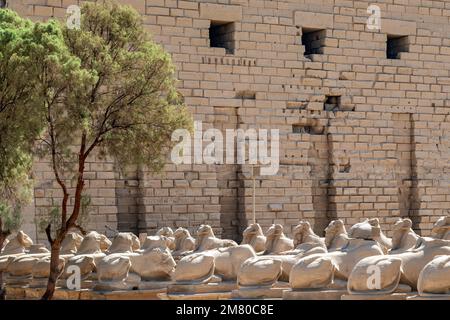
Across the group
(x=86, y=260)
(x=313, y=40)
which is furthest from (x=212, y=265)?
(x=313, y=40)

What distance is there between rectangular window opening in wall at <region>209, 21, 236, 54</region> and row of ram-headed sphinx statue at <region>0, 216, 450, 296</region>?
261 inches

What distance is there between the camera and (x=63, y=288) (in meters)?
17.6

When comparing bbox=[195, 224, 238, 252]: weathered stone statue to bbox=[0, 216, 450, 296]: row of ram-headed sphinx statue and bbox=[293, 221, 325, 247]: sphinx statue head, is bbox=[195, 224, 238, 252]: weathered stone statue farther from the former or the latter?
bbox=[293, 221, 325, 247]: sphinx statue head

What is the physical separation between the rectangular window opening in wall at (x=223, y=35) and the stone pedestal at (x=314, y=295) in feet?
44.6

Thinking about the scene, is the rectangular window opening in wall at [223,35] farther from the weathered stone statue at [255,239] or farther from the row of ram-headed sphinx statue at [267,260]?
the weathered stone statue at [255,239]

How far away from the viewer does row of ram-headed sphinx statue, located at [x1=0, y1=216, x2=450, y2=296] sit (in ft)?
40.8

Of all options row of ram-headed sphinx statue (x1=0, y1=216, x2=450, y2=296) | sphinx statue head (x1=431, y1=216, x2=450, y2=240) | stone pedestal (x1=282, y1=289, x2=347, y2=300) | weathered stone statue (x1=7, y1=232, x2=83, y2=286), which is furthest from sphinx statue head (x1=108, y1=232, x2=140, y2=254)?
sphinx statue head (x1=431, y1=216, x2=450, y2=240)

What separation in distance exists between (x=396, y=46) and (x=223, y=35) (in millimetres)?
5088

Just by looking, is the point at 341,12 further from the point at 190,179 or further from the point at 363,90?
the point at 190,179

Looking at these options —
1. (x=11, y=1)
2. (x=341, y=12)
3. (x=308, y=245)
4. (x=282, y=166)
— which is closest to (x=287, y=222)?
(x=282, y=166)

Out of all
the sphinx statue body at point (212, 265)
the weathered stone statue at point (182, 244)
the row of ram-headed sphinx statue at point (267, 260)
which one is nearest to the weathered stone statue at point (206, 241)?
the row of ram-headed sphinx statue at point (267, 260)

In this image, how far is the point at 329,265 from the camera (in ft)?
43.3

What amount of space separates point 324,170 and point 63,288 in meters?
11.0

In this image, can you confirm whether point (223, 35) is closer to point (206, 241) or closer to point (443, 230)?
point (206, 241)
